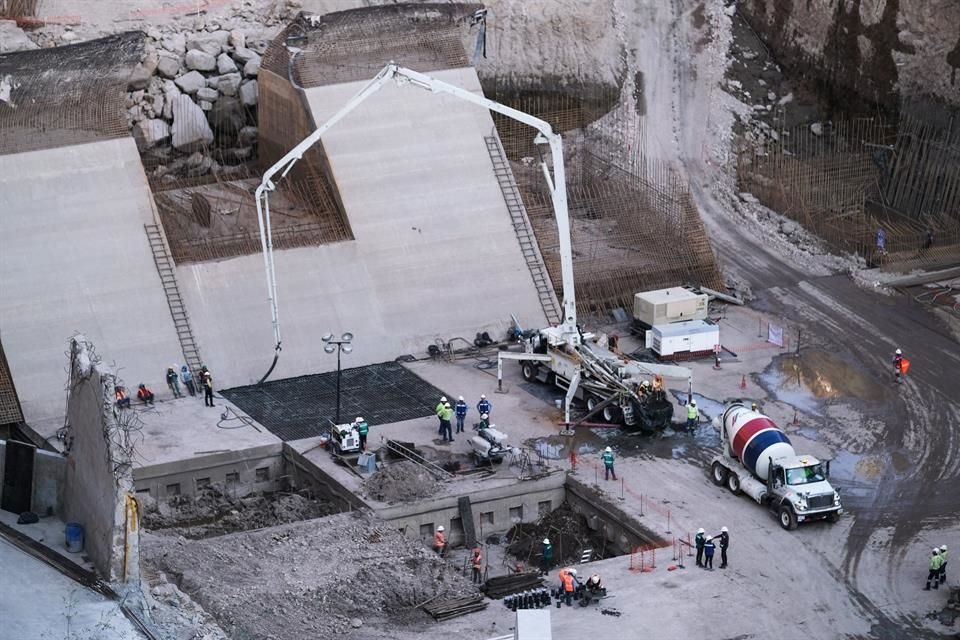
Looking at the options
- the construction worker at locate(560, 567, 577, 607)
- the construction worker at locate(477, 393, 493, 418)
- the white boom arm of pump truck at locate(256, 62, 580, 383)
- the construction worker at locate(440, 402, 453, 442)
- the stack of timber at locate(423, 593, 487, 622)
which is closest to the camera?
the stack of timber at locate(423, 593, 487, 622)

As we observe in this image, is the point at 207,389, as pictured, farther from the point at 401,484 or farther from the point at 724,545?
the point at 724,545

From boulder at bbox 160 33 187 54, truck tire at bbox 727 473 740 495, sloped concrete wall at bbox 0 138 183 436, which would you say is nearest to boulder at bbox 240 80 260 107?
boulder at bbox 160 33 187 54

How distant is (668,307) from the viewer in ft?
178

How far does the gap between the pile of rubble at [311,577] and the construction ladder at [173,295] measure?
9362 mm

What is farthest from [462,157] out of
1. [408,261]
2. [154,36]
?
[154,36]

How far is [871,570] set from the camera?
41.7 m

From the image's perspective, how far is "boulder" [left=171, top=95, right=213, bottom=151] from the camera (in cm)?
6519

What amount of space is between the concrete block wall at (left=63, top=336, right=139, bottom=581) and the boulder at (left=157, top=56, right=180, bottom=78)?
94.1ft

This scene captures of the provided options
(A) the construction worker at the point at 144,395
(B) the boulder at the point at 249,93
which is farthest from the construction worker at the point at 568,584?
(B) the boulder at the point at 249,93

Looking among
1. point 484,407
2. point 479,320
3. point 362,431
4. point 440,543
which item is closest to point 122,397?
point 362,431

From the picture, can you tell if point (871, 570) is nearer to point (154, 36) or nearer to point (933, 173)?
point (933, 173)

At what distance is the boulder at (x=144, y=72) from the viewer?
64812 mm

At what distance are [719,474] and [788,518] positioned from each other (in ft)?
9.06

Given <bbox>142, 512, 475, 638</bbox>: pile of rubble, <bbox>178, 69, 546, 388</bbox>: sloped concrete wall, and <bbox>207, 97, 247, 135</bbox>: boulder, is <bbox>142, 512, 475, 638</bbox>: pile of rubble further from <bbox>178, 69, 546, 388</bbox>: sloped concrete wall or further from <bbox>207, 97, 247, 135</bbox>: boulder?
<bbox>207, 97, 247, 135</bbox>: boulder
